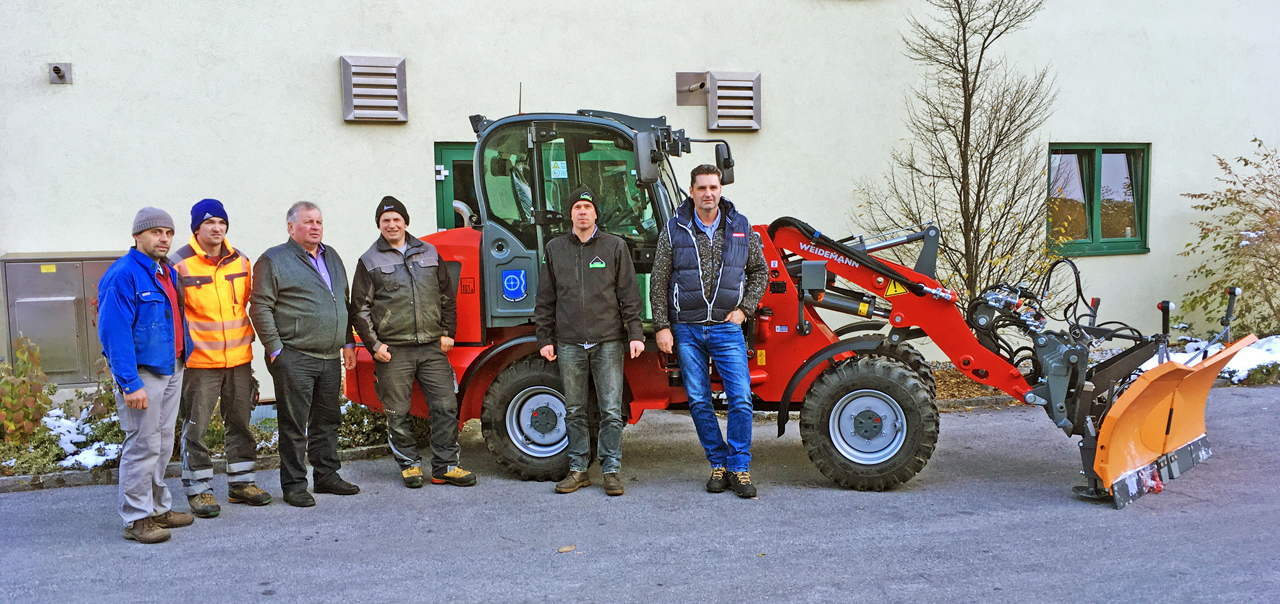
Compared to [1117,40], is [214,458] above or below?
below

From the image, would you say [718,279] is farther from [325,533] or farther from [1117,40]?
[1117,40]

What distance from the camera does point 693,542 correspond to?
4.88 m

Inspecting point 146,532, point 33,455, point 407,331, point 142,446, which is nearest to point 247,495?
point 146,532

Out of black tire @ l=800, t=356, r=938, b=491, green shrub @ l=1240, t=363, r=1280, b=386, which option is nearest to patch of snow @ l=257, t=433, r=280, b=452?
black tire @ l=800, t=356, r=938, b=491

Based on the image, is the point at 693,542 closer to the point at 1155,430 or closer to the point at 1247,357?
the point at 1155,430

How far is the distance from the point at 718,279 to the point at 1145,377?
8.34 feet

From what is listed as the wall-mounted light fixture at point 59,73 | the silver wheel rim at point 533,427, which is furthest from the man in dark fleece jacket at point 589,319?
the wall-mounted light fixture at point 59,73

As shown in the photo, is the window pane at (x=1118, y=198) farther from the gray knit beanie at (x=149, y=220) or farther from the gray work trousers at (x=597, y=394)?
the gray knit beanie at (x=149, y=220)

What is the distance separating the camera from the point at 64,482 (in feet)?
20.5

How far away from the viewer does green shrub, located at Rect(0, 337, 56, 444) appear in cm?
650

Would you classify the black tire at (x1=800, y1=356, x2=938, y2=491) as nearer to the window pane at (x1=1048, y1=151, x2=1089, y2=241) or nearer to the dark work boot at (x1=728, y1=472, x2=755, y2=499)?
the dark work boot at (x1=728, y1=472, x2=755, y2=499)

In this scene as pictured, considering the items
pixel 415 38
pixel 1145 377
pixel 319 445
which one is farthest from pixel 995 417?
pixel 415 38

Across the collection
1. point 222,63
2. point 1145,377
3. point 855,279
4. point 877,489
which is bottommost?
point 877,489

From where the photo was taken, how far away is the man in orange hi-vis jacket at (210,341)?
5.31 meters
